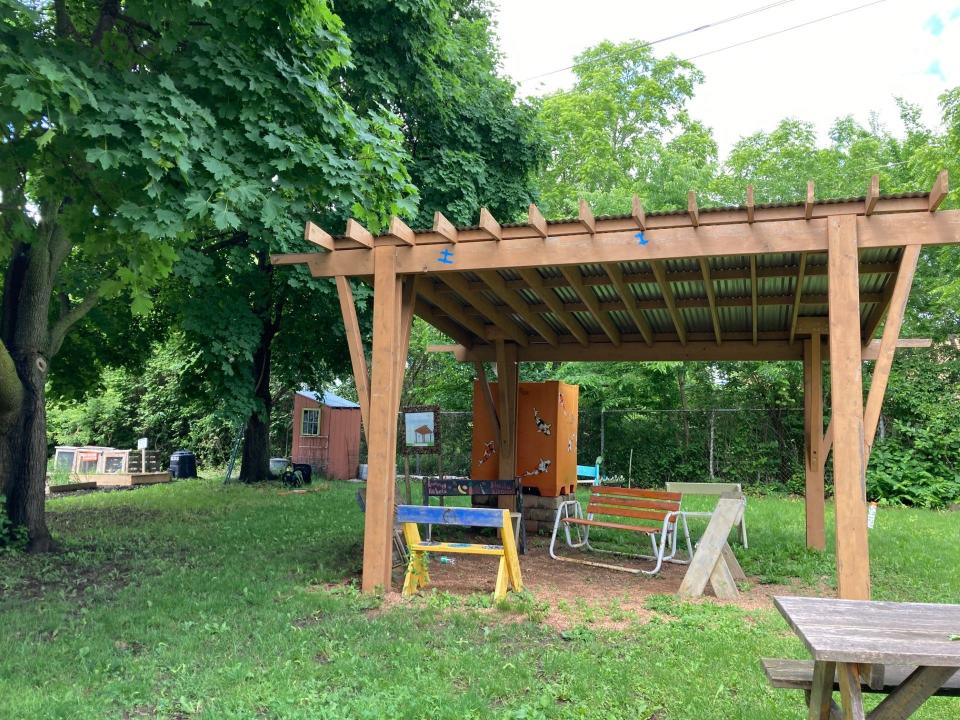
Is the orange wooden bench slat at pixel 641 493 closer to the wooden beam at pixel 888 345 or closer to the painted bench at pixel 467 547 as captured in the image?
the painted bench at pixel 467 547

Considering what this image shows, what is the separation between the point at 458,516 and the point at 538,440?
13.5 feet

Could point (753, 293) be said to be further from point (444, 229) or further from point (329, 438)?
point (329, 438)

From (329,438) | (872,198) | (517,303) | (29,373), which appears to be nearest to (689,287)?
(517,303)

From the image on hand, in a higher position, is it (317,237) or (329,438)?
(317,237)

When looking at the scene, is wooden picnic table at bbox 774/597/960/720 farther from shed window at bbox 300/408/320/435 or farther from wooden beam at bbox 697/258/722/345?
shed window at bbox 300/408/320/435

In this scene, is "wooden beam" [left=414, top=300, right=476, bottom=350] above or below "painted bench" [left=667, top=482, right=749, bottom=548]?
above

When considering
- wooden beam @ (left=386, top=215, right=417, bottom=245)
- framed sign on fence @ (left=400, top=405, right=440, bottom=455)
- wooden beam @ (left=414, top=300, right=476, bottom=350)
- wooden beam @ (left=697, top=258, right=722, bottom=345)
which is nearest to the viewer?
wooden beam @ (left=386, top=215, right=417, bottom=245)

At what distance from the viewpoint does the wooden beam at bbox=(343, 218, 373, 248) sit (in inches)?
247

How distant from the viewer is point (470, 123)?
1266 centimetres

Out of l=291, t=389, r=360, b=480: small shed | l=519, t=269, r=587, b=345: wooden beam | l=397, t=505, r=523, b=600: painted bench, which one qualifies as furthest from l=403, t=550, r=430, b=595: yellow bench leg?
l=291, t=389, r=360, b=480: small shed

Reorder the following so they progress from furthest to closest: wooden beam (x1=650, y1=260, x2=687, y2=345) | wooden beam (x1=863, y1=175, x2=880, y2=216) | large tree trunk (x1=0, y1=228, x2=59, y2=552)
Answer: large tree trunk (x1=0, y1=228, x2=59, y2=552)
wooden beam (x1=650, y1=260, x2=687, y2=345)
wooden beam (x1=863, y1=175, x2=880, y2=216)

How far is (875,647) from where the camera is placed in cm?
228

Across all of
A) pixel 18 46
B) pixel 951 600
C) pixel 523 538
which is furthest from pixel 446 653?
pixel 18 46

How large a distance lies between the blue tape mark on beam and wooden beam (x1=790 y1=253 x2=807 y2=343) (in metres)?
3.08
